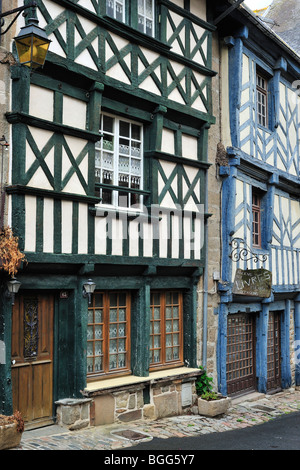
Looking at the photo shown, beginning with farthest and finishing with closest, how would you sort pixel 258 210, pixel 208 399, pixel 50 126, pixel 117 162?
pixel 258 210 → pixel 208 399 → pixel 117 162 → pixel 50 126

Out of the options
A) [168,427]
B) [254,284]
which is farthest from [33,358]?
[254,284]

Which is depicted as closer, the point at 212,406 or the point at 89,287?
the point at 89,287

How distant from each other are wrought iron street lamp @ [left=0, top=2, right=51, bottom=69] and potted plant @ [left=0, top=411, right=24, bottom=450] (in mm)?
3743

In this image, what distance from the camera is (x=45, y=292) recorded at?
23.7 ft

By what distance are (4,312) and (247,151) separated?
6196mm

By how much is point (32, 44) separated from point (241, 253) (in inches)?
246

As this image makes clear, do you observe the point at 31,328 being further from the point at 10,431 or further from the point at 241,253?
the point at 241,253

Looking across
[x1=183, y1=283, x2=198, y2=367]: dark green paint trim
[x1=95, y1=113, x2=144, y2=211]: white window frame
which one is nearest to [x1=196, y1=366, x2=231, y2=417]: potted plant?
[x1=183, y1=283, x2=198, y2=367]: dark green paint trim

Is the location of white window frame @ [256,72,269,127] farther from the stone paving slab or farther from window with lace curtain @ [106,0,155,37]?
the stone paving slab

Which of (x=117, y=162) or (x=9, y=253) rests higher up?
(x=117, y=162)

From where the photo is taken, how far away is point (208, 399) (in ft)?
29.3

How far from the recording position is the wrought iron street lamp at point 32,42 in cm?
554

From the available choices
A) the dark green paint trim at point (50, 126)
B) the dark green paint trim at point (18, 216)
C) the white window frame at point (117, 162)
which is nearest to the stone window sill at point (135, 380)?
the dark green paint trim at point (18, 216)

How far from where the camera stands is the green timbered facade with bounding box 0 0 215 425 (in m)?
6.84
